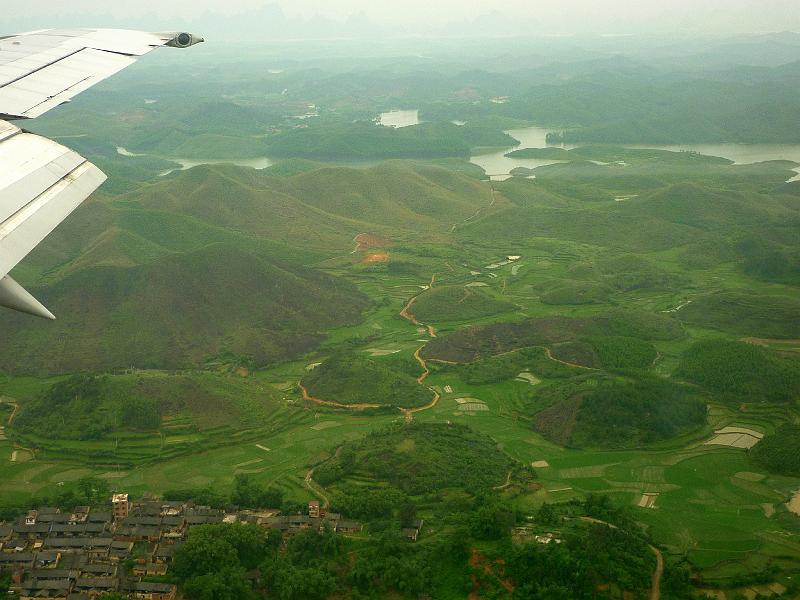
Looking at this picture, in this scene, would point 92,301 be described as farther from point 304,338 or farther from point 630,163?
point 630,163

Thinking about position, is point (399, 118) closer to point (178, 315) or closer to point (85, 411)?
point (178, 315)

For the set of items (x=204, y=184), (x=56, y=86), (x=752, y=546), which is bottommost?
(x=204, y=184)

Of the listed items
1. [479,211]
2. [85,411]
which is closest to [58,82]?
[85,411]

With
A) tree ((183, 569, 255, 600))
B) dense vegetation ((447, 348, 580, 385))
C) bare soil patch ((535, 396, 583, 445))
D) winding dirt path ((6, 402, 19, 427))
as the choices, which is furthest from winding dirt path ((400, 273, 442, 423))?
winding dirt path ((6, 402, 19, 427))

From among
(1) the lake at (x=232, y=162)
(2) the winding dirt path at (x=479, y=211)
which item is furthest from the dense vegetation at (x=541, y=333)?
(1) the lake at (x=232, y=162)

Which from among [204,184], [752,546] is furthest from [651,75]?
[752,546]

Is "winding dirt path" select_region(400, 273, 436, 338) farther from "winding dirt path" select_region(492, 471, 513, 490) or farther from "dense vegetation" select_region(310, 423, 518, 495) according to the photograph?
"winding dirt path" select_region(492, 471, 513, 490)

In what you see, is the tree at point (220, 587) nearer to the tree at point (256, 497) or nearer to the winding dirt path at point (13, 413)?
the tree at point (256, 497)
